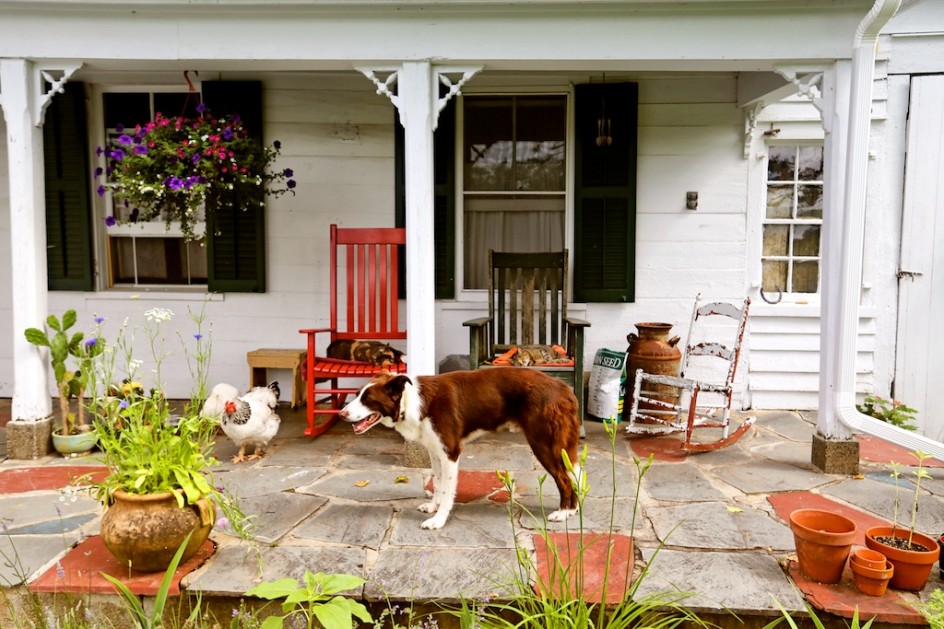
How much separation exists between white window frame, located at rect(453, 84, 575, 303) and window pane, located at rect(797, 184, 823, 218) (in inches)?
68.2

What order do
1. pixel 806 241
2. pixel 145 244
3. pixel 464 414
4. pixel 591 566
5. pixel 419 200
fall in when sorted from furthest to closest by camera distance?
1. pixel 145 244
2. pixel 806 241
3. pixel 419 200
4. pixel 464 414
5. pixel 591 566

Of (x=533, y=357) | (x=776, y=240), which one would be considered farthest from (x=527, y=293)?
(x=776, y=240)

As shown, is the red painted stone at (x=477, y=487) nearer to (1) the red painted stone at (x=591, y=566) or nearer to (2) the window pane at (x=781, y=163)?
(1) the red painted stone at (x=591, y=566)

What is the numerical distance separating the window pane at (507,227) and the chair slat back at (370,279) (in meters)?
0.60

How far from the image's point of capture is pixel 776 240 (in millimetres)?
5223

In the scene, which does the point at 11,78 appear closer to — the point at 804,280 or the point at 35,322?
the point at 35,322

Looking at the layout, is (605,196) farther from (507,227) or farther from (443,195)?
(443,195)

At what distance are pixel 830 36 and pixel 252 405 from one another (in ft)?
12.3

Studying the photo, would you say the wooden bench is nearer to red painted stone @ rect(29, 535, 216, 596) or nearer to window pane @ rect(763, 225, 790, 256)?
red painted stone @ rect(29, 535, 216, 596)

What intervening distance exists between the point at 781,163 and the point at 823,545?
3479mm

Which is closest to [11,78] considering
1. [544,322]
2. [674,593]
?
[544,322]

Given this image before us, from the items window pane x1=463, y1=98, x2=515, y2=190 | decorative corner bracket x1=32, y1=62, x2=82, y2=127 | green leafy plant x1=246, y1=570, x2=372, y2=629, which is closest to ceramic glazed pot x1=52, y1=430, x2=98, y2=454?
decorative corner bracket x1=32, y1=62, x2=82, y2=127

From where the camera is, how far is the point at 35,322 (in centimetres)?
408

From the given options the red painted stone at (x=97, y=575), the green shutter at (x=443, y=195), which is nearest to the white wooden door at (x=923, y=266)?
the green shutter at (x=443, y=195)
